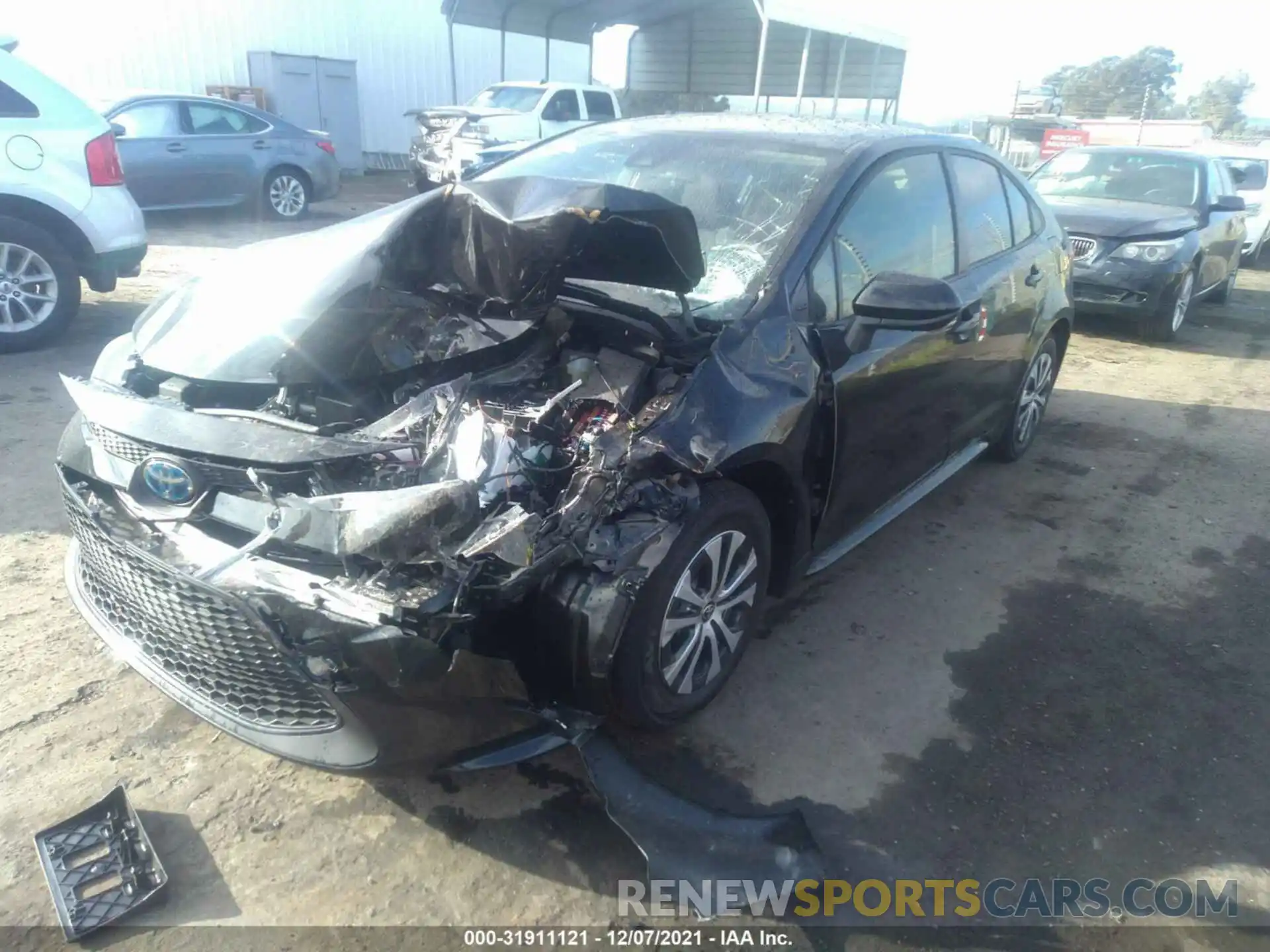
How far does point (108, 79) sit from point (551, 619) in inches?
712

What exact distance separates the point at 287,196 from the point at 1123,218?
10024 mm

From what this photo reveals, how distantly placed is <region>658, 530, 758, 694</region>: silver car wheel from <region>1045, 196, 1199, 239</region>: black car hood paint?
20.8ft

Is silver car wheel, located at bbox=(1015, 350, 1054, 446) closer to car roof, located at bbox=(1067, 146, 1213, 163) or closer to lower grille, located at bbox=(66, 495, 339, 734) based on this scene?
lower grille, located at bbox=(66, 495, 339, 734)

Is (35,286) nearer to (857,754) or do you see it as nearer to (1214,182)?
(857,754)

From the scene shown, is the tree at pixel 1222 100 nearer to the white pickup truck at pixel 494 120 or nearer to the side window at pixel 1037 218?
the white pickup truck at pixel 494 120

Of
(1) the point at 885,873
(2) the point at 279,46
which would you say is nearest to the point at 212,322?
(1) the point at 885,873

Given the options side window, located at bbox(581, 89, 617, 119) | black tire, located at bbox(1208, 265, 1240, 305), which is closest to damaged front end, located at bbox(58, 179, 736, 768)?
black tire, located at bbox(1208, 265, 1240, 305)

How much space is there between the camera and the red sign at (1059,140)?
76.0 feet

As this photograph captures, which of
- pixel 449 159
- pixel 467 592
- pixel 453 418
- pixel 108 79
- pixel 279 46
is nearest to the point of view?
pixel 467 592

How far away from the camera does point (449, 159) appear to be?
13469 millimetres

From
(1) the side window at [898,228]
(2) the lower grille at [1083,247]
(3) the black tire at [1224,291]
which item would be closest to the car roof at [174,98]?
(2) the lower grille at [1083,247]

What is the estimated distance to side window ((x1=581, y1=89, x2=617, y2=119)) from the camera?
15.8 m

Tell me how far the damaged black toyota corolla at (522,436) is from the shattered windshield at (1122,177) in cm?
646

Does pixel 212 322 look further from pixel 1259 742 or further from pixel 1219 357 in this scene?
pixel 1219 357
